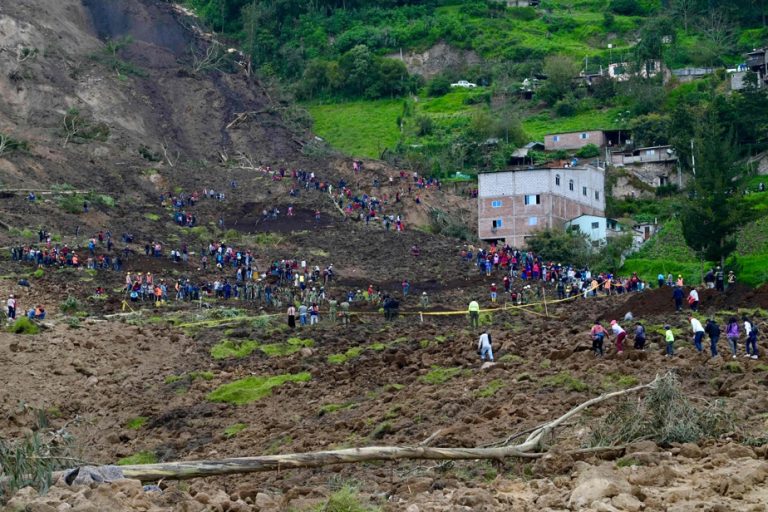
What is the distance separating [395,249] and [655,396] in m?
41.1

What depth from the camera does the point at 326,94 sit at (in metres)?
105

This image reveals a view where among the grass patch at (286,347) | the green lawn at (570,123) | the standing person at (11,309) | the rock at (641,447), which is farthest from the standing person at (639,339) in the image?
the green lawn at (570,123)

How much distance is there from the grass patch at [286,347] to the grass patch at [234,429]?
715 cm

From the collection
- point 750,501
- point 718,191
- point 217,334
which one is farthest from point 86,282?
point 750,501

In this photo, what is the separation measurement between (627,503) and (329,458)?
435cm

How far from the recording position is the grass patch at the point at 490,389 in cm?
2511

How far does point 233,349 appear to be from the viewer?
121 feet

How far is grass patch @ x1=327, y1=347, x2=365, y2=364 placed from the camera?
33406mm

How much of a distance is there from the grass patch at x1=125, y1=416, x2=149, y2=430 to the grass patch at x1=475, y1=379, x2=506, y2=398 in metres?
8.13

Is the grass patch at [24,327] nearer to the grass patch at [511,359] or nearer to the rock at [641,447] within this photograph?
the grass patch at [511,359]

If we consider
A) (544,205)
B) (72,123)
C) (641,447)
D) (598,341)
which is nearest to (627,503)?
(641,447)

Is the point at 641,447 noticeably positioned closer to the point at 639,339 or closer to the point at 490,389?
the point at 490,389

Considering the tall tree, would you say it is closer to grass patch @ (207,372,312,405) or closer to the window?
the window

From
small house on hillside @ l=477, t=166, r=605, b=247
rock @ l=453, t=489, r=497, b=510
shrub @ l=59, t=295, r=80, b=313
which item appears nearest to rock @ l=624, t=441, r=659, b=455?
rock @ l=453, t=489, r=497, b=510
